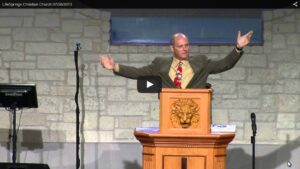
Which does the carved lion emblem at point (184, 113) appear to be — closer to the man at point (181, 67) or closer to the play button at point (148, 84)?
the play button at point (148, 84)

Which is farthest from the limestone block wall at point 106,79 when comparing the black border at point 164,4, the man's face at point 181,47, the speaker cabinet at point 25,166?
the man's face at point 181,47

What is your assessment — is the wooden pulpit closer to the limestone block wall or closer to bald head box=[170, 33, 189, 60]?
bald head box=[170, 33, 189, 60]

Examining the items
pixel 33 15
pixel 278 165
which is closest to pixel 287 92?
pixel 278 165

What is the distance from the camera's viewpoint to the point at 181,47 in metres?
5.35

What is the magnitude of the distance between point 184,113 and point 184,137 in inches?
6.7

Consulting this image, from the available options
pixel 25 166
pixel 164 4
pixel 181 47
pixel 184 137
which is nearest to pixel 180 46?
pixel 181 47

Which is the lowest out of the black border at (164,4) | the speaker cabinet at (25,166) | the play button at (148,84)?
the speaker cabinet at (25,166)

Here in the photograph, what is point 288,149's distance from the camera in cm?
750

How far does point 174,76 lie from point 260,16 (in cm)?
244

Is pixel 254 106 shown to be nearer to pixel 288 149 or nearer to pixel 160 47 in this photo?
pixel 288 149

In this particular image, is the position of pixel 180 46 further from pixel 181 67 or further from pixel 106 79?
pixel 106 79

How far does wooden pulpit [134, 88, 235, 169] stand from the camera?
4715mm

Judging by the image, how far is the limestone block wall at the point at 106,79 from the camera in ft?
24.6

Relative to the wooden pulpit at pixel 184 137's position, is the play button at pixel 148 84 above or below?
above
